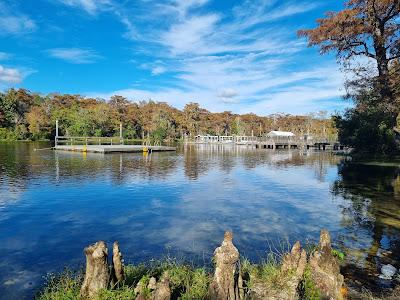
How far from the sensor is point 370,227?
402 inches

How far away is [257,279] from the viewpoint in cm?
538

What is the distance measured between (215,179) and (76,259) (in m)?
13.4

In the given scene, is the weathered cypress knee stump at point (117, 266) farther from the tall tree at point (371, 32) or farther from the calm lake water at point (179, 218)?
the tall tree at point (371, 32)

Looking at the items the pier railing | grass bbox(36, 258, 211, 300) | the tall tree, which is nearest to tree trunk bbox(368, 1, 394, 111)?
the tall tree

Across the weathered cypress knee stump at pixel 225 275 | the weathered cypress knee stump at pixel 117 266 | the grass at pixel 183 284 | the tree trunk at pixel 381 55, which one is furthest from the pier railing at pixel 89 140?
the weathered cypress knee stump at pixel 225 275

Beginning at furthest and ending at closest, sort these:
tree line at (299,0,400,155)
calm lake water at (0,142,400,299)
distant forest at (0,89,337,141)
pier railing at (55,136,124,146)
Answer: distant forest at (0,89,337,141) → pier railing at (55,136,124,146) → tree line at (299,0,400,155) → calm lake water at (0,142,400,299)

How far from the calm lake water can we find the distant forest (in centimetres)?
3771

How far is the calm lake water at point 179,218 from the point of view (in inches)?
299

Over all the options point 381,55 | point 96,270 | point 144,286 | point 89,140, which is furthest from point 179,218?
point 89,140

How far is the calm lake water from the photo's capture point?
758cm

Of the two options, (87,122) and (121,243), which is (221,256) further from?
(87,122)

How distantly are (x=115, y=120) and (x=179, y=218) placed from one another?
6502 cm

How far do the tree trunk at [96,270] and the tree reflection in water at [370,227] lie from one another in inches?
178

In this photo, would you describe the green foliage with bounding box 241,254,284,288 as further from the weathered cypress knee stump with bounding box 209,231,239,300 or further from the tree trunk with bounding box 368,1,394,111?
the tree trunk with bounding box 368,1,394,111
